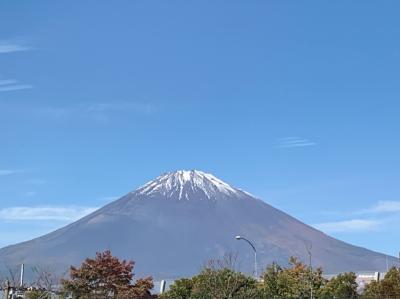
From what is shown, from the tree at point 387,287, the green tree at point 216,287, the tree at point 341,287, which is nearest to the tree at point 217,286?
the green tree at point 216,287

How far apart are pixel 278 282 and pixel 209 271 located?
743 centimetres

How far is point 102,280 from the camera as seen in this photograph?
4250 centimetres

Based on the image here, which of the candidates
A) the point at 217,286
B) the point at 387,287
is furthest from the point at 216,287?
the point at 387,287

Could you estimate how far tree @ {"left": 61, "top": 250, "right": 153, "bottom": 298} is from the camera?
41.5 metres

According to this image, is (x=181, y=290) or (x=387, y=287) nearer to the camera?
(x=387, y=287)

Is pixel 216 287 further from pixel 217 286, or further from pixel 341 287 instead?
pixel 341 287

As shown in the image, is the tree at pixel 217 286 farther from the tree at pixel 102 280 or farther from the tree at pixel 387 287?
the tree at pixel 387 287

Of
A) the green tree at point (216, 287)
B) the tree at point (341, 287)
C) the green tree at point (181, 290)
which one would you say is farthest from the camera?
the green tree at point (181, 290)

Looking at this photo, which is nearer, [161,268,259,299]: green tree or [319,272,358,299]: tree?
[161,268,259,299]: green tree

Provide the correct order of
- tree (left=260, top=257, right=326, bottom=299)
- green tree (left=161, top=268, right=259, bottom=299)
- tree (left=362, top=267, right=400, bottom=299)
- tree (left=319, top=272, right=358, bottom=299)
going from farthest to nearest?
tree (left=319, top=272, right=358, bottom=299) → tree (left=362, top=267, right=400, bottom=299) → tree (left=260, top=257, right=326, bottom=299) → green tree (left=161, top=268, right=259, bottom=299)

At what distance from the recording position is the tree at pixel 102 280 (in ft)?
136

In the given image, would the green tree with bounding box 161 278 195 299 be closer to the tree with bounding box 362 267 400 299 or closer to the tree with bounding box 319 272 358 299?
the tree with bounding box 319 272 358 299

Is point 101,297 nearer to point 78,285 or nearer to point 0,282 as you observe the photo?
point 78,285

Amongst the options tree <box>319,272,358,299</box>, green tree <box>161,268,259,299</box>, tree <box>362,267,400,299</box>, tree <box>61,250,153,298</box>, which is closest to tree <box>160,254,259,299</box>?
green tree <box>161,268,259,299</box>
